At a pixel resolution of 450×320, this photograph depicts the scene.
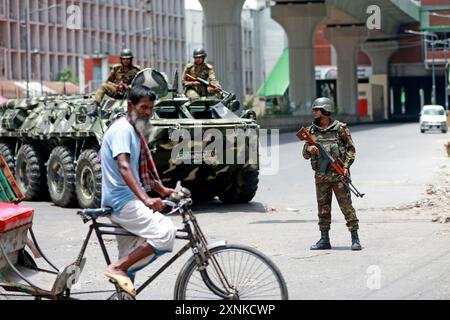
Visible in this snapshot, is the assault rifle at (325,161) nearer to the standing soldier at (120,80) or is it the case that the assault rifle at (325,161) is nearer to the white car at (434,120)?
the standing soldier at (120,80)

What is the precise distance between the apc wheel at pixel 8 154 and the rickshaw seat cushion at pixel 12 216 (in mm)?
12664

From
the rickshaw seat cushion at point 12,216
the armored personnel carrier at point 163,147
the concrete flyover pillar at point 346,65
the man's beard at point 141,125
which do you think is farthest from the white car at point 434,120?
the man's beard at point 141,125

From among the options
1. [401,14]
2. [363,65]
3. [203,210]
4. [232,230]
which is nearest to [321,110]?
[232,230]

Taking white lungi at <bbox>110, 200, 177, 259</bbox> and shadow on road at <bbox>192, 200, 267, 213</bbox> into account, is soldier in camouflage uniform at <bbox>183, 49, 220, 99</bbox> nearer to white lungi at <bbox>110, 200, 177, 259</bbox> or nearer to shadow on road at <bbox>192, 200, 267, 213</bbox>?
shadow on road at <bbox>192, 200, 267, 213</bbox>

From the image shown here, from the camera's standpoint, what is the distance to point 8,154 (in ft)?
71.1

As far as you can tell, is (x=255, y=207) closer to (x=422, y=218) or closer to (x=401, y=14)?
(x=422, y=218)

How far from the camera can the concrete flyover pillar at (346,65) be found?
91.0 meters

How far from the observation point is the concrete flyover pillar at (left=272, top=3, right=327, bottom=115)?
235 feet

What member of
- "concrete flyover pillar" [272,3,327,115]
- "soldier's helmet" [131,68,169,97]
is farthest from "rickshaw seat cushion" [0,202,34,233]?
"concrete flyover pillar" [272,3,327,115]

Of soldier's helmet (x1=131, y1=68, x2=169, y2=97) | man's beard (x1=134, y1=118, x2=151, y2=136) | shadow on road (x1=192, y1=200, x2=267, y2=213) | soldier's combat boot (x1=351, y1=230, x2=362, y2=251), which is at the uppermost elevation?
soldier's helmet (x1=131, y1=68, x2=169, y2=97)

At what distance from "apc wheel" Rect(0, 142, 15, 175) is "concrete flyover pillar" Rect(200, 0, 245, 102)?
97.2 feet

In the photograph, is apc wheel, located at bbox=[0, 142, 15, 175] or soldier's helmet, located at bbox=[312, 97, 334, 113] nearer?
soldier's helmet, located at bbox=[312, 97, 334, 113]

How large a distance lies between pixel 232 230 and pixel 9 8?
83.9 meters
